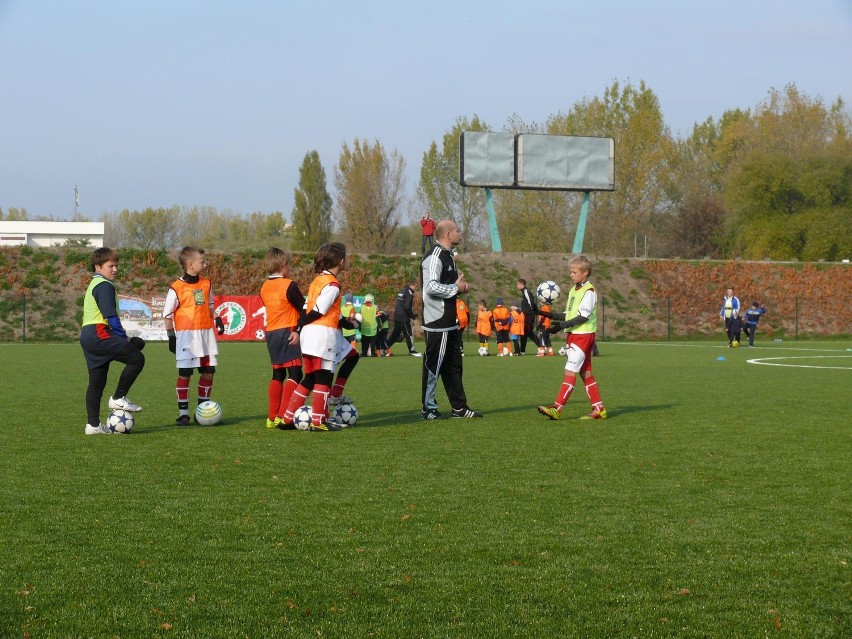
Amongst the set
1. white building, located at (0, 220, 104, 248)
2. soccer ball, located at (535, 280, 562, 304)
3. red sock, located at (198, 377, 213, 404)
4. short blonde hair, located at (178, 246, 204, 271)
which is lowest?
red sock, located at (198, 377, 213, 404)

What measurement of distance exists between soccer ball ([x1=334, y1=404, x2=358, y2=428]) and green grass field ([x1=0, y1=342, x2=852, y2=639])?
0.15 meters

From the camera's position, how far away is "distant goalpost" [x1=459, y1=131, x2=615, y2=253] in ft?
155

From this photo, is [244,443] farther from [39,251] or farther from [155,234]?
[155,234]

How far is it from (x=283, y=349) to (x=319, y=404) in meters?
0.79

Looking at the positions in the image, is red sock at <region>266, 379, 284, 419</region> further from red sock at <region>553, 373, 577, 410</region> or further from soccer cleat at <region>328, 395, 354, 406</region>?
red sock at <region>553, 373, 577, 410</region>

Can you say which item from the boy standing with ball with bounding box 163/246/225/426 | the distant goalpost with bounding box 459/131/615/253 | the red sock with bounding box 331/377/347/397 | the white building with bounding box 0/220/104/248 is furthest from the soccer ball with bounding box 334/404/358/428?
the white building with bounding box 0/220/104/248

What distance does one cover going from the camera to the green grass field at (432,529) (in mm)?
4133

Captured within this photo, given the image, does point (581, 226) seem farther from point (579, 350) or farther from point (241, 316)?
point (579, 350)

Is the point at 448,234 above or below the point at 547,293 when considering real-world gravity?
above

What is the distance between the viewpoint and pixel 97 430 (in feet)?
32.5

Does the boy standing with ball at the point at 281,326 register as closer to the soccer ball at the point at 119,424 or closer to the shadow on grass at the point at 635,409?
the soccer ball at the point at 119,424

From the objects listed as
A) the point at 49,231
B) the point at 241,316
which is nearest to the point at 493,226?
the point at 241,316

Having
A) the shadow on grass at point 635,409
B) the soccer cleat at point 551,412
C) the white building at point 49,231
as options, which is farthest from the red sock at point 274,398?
the white building at point 49,231

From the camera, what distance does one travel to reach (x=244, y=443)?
9328 mm
